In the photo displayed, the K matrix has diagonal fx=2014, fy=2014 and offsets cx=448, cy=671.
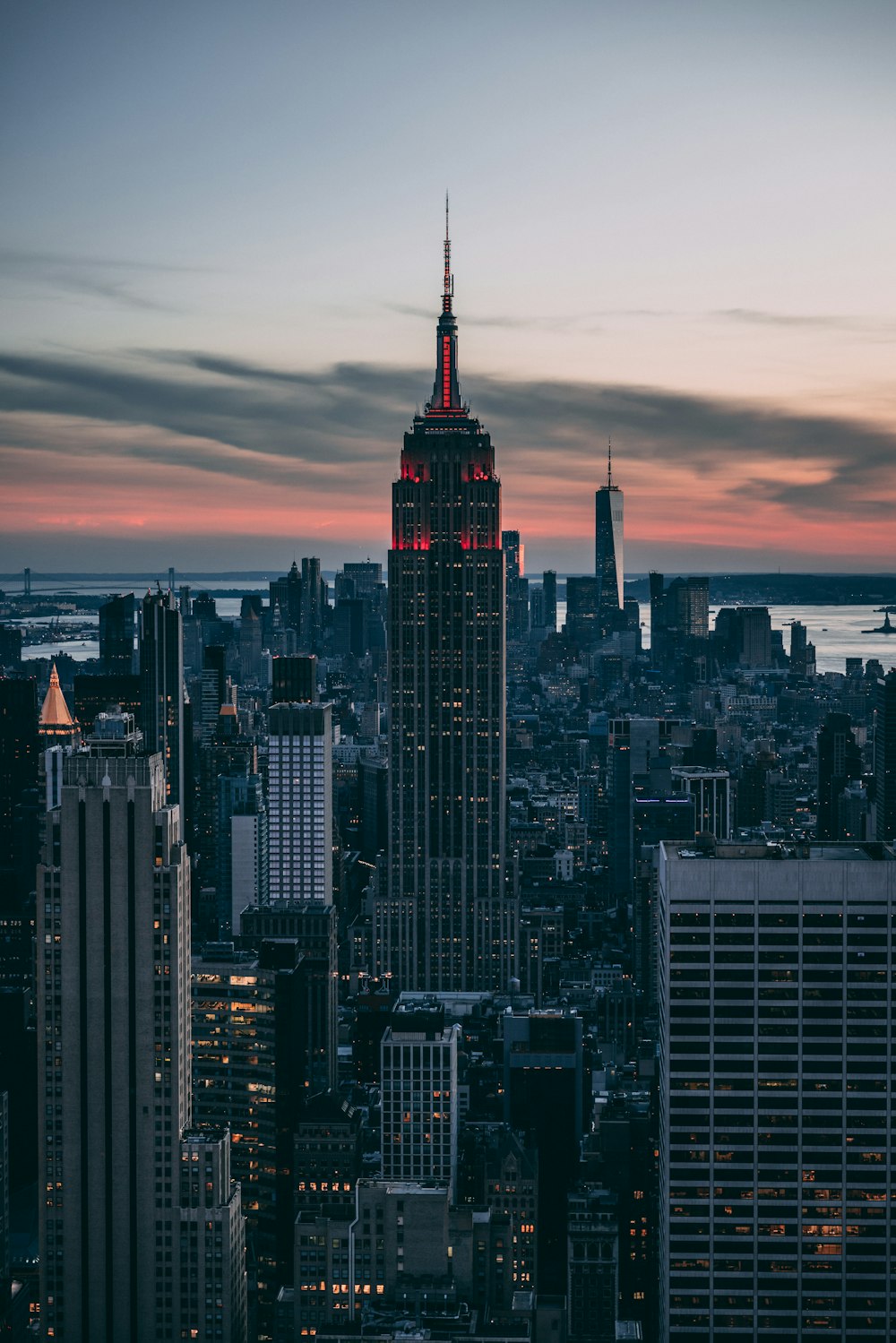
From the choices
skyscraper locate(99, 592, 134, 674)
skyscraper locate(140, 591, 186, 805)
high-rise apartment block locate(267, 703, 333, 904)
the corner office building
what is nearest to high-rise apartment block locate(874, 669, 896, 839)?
high-rise apartment block locate(267, 703, 333, 904)

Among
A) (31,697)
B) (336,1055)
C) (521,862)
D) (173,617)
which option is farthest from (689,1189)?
(173,617)

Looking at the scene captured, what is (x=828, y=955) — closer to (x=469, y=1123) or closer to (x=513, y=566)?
(x=469, y=1123)

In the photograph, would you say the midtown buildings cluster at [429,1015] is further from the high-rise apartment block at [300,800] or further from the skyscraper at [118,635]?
the skyscraper at [118,635]

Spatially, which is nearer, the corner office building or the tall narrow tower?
the corner office building

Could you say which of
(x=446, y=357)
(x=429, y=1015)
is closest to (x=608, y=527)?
(x=446, y=357)

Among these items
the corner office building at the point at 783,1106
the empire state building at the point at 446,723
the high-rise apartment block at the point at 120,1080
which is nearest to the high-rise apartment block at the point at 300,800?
the empire state building at the point at 446,723

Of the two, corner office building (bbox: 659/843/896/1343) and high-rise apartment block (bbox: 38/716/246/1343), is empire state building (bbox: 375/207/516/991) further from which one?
corner office building (bbox: 659/843/896/1343)

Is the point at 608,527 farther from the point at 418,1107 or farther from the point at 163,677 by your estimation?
the point at 418,1107
